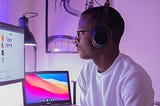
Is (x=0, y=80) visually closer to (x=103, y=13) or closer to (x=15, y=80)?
(x=15, y=80)

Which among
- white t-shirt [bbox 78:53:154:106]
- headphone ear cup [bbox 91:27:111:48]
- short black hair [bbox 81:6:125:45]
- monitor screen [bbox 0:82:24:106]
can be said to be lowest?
monitor screen [bbox 0:82:24:106]

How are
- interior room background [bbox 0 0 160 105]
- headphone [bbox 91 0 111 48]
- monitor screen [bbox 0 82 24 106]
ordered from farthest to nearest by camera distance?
1. monitor screen [bbox 0 82 24 106]
2. interior room background [bbox 0 0 160 105]
3. headphone [bbox 91 0 111 48]

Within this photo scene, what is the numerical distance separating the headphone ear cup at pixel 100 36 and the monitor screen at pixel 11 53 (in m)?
0.46

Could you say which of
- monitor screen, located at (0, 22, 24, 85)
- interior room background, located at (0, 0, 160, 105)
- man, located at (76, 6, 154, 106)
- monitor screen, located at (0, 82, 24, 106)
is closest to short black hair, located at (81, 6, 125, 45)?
man, located at (76, 6, 154, 106)

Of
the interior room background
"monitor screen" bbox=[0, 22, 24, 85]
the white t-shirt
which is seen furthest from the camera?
the interior room background

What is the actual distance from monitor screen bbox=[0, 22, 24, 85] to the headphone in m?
0.46

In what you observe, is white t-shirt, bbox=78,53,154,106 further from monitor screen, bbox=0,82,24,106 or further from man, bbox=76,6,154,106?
monitor screen, bbox=0,82,24,106

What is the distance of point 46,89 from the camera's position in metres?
1.74

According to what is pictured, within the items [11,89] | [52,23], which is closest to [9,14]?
[52,23]

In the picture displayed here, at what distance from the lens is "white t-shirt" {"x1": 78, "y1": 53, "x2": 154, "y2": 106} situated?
0.81 m

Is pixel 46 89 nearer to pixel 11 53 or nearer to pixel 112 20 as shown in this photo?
pixel 11 53

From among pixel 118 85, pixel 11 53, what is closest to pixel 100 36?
pixel 118 85

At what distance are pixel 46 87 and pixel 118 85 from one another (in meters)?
0.93

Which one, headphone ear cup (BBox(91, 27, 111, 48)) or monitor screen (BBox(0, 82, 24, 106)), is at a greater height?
headphone ear cup (BBox(91, 27, 111, 48))
